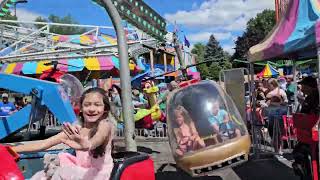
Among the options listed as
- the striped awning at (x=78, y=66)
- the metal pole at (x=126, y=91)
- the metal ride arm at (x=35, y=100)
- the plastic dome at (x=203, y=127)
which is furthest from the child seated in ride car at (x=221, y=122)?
the striped awning at (x=78, y=66)

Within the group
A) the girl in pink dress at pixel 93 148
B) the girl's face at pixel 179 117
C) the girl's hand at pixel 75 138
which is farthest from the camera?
the girl's face at pixel 179 117

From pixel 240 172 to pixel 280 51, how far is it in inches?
85.3

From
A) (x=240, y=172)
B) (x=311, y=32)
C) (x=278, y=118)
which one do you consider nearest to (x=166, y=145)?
(x=278, y=118)

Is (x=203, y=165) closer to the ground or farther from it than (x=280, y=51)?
closer to the ground

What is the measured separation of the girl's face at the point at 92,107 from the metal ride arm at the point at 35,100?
2.60 m

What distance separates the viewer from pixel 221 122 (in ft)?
18.8

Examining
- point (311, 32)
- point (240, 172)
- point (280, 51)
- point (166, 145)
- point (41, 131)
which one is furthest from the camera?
point (166, 145)

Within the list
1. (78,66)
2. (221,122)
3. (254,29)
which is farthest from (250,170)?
(254,29)

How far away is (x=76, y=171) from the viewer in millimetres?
3422

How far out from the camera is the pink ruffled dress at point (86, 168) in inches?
133

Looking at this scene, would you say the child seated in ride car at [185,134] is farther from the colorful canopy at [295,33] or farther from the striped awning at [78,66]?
the striped awning at [78,66]

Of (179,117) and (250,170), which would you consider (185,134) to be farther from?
(250,170)

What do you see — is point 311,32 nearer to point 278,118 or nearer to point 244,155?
point 244,155

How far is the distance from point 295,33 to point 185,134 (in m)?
1.91
